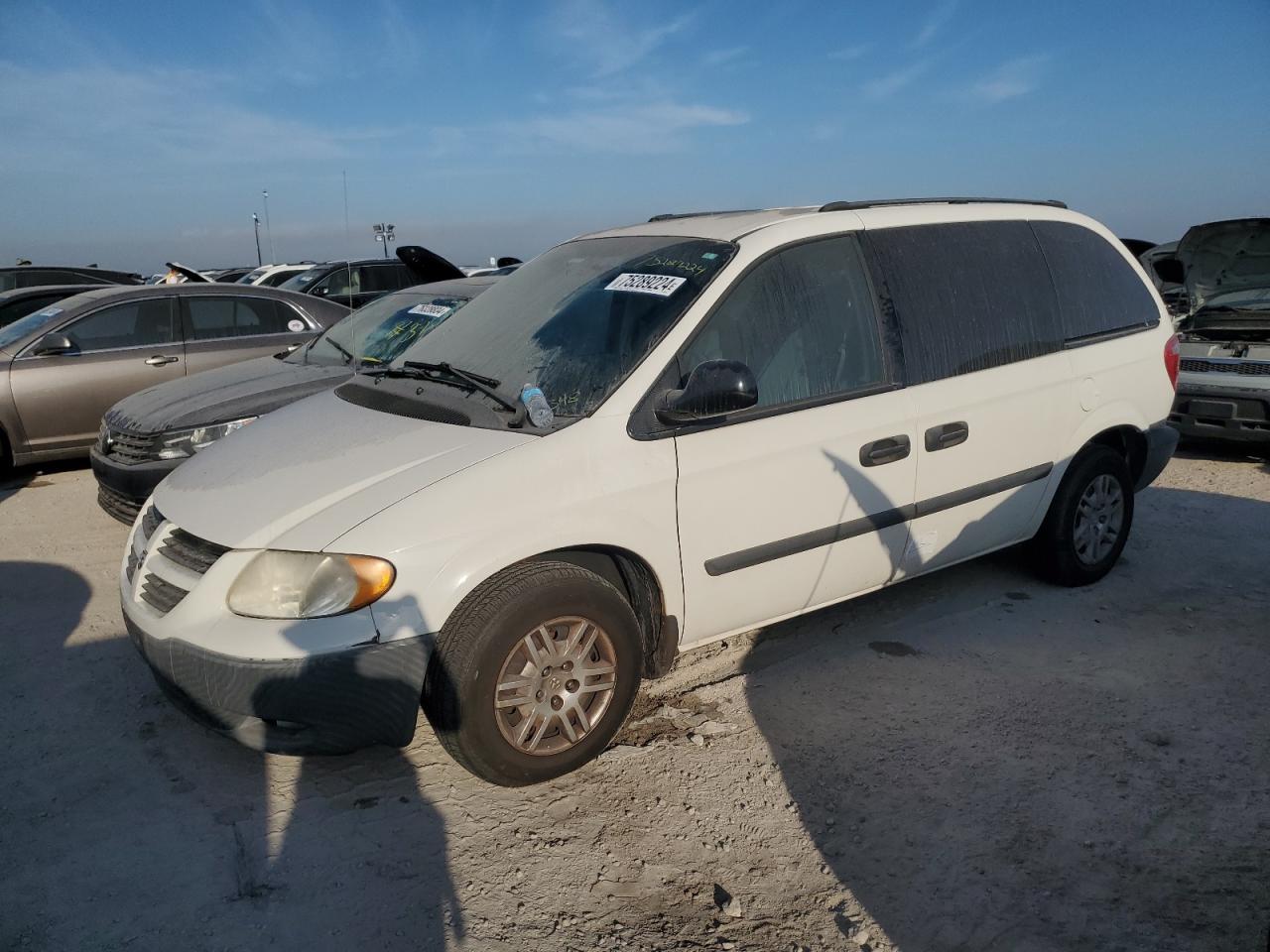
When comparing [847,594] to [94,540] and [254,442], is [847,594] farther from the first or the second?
[94,540]

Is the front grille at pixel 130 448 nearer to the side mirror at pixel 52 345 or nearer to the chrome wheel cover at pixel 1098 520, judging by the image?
the side mirror at pixel 52 345

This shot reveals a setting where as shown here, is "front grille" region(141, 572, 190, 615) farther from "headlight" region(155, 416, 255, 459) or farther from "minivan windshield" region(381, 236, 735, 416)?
"headlight" region(155, 416, 255, 459)

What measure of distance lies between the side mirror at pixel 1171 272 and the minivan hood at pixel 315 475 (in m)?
7.81

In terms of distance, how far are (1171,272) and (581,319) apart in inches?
287

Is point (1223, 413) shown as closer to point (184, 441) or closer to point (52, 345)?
point (184, 441)

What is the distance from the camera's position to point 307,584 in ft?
9.35

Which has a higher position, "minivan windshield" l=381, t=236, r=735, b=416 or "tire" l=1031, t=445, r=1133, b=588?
"minivan windshield" l=381, t=236, r=735, b=416

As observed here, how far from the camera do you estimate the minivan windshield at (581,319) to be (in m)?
3.38

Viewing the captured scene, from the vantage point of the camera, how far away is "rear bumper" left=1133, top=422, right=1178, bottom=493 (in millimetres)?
4906

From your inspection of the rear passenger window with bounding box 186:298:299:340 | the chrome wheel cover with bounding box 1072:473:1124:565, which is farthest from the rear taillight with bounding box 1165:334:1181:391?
the rear passenger window with bounding box 186:298:299:340

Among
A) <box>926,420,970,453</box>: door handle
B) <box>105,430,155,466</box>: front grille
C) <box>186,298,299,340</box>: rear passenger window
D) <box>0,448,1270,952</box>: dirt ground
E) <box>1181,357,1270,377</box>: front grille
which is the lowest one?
<box>0,448,1270,952</box>: dirt ground

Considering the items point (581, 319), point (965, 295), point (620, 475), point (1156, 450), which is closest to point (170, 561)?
point (620, 475)

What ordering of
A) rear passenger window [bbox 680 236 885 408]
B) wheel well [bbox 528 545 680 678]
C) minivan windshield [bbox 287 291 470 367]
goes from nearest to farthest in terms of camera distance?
wheel well [bbox 528 545 680 678] → rear passenger window [bbox 680 236 885 408] → minivan windshield [bbox 287 291 470 367]

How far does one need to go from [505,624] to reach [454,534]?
0.32m
